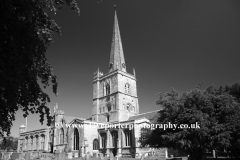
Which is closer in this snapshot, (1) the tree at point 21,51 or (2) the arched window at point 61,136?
(1) the tree at point 21,51

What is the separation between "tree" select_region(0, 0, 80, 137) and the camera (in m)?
5.57

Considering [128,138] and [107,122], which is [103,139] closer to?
[107,122]

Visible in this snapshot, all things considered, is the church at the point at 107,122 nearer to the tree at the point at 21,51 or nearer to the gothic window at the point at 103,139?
the gothic window at the point at 103,139

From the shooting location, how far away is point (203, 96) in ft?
53.3

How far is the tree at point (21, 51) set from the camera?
5566 mm

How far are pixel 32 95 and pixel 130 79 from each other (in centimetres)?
4244

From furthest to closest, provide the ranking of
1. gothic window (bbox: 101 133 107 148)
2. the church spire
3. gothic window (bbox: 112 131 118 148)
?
1. the church spire
2. gothic window (bbox: 101 133 107 148)
3. gothic window (bbox: 112 131 118 148)

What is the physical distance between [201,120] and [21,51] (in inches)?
518

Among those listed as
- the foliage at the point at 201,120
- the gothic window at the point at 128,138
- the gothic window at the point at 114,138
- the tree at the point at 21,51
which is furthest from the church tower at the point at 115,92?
the tree at the point at 21,51

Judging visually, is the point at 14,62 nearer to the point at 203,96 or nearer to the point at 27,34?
the point at 27,34

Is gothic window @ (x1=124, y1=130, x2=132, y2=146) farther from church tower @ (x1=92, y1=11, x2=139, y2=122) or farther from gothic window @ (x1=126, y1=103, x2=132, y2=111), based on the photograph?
gothic window @ (x1=126, y1=103, x2=132, y2=111)

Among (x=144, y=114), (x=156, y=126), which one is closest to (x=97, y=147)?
(x=144, y=114)

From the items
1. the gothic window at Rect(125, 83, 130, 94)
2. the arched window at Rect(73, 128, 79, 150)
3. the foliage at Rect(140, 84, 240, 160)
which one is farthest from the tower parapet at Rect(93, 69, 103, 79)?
the foliage at Rect(140, 84, 240, 160)

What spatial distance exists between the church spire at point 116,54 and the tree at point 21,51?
1587 inches
